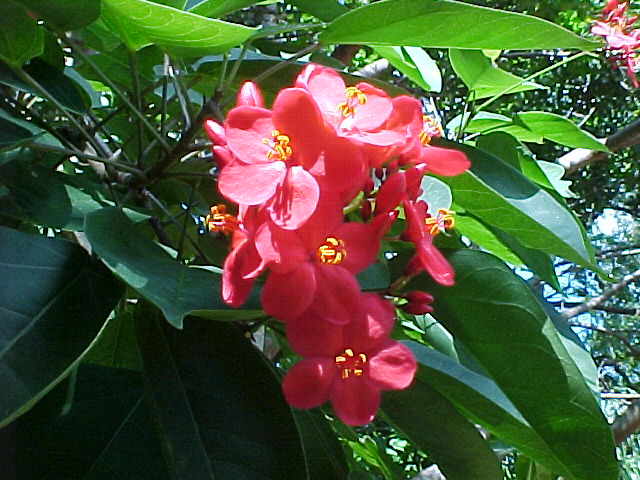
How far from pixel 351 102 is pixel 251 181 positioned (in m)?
0.10

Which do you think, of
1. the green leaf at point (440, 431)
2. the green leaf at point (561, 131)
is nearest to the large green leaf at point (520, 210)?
the green leaf at point (440, 431)

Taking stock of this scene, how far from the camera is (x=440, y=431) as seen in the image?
0.58m

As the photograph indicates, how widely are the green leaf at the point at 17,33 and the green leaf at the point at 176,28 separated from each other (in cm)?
7

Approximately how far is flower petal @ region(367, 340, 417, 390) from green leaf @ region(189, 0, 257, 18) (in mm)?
265

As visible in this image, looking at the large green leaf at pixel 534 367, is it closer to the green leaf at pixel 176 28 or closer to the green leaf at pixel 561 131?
the green leaf at pixel 176 28

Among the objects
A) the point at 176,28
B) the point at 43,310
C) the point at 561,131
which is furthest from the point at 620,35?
the point at 43,310

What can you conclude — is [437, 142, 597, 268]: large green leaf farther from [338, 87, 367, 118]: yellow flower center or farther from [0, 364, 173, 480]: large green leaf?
[0, 364, 173, 480]: large green leaf

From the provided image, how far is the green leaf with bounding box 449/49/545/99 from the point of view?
949 mm

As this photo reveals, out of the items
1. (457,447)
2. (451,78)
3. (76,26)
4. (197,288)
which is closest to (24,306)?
(197,288)

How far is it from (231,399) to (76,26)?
30cm

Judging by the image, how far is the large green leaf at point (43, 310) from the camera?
1.26ft

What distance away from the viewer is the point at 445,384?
56cm

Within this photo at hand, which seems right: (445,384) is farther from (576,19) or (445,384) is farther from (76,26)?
(576,19)

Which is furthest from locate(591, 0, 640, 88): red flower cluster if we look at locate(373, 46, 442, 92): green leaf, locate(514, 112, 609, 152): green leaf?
locate(373, 46, 442, 92): green leaf
